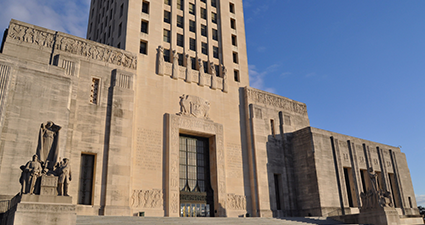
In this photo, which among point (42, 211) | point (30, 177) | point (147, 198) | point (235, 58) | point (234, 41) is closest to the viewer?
point (42, 211)

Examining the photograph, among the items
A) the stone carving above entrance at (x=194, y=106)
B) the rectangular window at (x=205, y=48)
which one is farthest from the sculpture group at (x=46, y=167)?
the rectangular window at (x=205, y=48)

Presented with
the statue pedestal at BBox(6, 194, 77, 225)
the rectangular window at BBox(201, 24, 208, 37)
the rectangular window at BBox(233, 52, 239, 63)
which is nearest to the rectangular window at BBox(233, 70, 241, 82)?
the rectangular window at BBox(233, 52, 239, 63)

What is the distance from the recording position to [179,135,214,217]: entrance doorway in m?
28.5

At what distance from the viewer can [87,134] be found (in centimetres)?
2445

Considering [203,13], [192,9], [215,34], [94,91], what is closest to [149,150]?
[94,91]

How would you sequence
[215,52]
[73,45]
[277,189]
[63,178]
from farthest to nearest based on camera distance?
[215,52] → [277,189] → [73,45] → [63,178]

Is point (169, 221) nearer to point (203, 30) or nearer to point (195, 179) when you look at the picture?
point (195, 179)

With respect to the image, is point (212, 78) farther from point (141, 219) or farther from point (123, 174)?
point (141, 219)

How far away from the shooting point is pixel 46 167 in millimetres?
15555

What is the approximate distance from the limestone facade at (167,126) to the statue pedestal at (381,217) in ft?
13.3

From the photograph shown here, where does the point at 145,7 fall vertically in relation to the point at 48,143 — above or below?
above

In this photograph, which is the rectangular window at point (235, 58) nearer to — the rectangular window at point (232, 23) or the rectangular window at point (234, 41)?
the rectangular window at point (234, 41)

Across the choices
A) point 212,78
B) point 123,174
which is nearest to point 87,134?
point 123,174

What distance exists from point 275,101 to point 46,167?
26.5 metres
